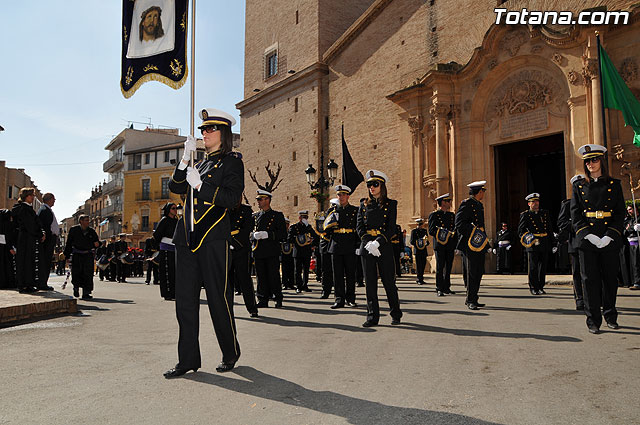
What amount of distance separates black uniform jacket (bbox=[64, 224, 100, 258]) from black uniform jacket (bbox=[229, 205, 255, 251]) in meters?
5.16

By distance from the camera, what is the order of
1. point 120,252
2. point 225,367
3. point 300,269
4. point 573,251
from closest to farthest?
point 225,367, point 573,251, point 300,269, point 120,252

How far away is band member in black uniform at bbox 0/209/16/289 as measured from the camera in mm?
11898

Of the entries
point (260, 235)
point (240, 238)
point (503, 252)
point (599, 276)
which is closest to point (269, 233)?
point (260, 235)

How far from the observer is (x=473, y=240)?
8.93m

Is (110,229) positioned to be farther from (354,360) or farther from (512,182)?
(354,360)

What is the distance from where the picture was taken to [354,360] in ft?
15.6

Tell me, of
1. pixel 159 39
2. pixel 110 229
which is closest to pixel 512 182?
pixel 159 39

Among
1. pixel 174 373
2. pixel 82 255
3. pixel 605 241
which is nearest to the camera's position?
pixel 174 373

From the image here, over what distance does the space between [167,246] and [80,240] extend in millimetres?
2567

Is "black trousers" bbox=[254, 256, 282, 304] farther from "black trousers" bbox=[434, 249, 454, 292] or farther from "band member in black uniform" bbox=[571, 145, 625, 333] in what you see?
"band member in black uniform" bbox=[571, 145, 625, 333]

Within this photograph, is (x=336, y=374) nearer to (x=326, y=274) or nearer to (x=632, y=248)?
(x=326, y=274)

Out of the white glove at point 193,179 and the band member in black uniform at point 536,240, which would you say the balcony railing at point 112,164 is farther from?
the white glove at point 193,179

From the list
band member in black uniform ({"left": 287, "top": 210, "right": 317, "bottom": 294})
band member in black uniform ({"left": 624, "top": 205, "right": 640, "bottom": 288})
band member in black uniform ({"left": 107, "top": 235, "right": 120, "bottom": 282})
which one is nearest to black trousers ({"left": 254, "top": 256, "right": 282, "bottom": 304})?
band member in black uniform ({"left": 287, "top": 210, "right": 317, "bottom": 294})

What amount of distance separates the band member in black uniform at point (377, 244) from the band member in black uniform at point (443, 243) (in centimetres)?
472
